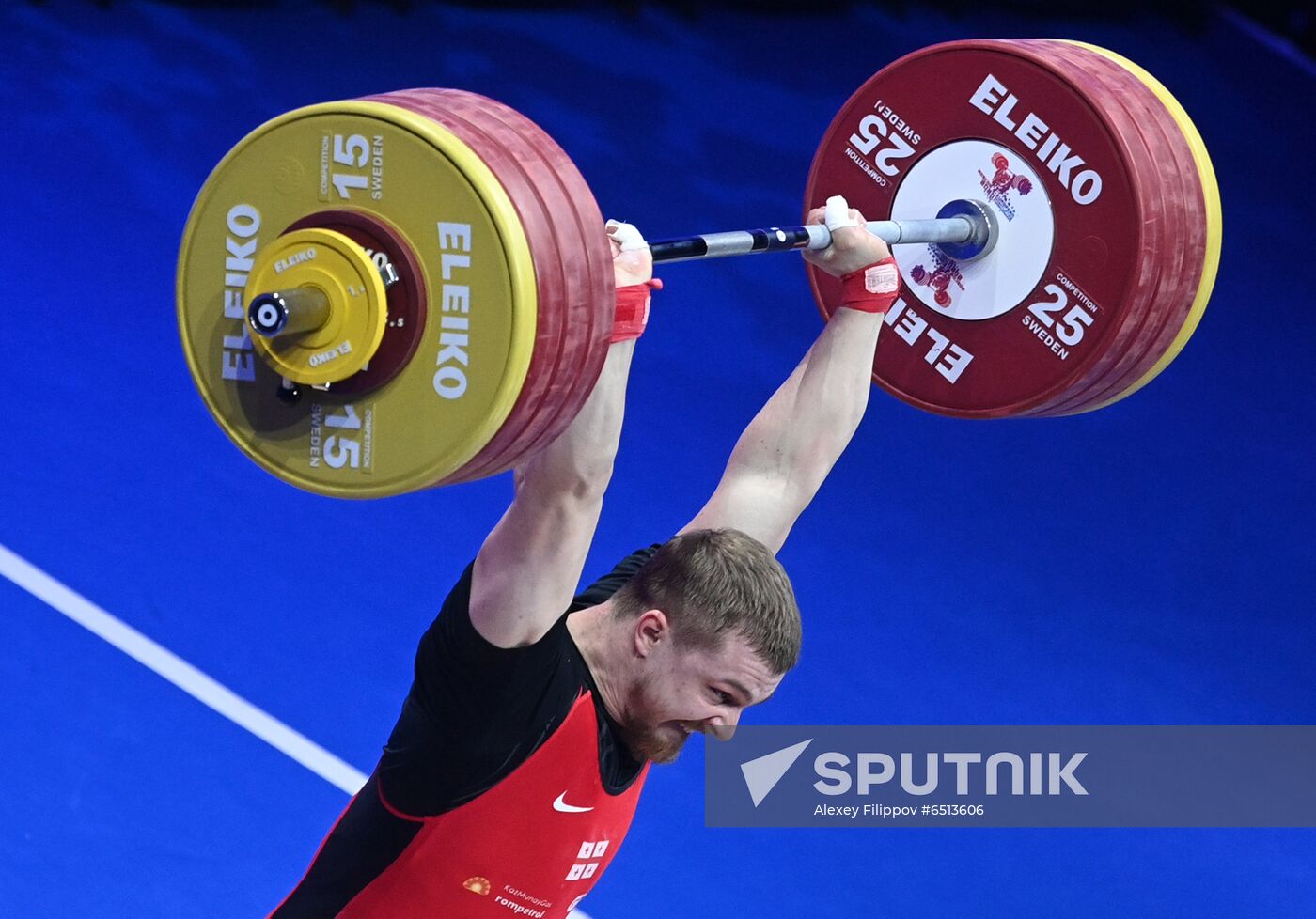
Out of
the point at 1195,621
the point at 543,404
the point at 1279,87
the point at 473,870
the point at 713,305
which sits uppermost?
the point at 1279,87

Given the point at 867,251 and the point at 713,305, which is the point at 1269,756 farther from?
the point at 867,251

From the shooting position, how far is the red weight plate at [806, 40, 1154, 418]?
3.04 meters

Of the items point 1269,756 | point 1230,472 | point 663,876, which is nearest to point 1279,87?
point 1230,472

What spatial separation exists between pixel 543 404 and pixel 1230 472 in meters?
3.85

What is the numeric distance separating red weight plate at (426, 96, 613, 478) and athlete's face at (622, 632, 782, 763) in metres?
0.50

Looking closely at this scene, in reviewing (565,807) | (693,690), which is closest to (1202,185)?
(693,690)

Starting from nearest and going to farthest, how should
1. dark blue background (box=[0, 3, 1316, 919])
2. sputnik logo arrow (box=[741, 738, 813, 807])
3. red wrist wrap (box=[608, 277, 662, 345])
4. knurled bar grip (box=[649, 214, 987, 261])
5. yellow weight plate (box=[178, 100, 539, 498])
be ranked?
1. yellow weight plate (box=[178, 100, 539, 498])
2. red wrist wrap (box=[608, 277, 662, 345])
3. knurled bar grip (box=[649, 214, 987, 261])
4. dark blue background (box=[0, 3, 1316, 919])
5. sputnik logo arrow (box=[741, 738, 813, 807])

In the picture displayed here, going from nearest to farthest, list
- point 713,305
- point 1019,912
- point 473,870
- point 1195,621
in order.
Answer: point 473,870 → point 1019,912 → point 1195,621 → point 713,305

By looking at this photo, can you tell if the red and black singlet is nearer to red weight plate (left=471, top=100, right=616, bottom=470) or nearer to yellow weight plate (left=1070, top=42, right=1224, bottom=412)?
red weight plate (left=471, top=100, right=616, bottom=470)

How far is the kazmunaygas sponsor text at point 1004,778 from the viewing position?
4688 millimetres

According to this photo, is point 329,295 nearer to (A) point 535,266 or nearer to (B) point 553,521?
(A) point 535,266

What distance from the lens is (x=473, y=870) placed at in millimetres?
2641

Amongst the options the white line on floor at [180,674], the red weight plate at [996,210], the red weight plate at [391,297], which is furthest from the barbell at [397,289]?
the white line on floor at [180,674]

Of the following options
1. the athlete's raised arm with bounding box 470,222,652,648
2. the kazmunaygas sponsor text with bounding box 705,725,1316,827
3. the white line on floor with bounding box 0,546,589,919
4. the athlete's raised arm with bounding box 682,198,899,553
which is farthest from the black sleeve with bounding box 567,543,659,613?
the kazmunaygas sponsor text with bounding box 705,725,1316,827
